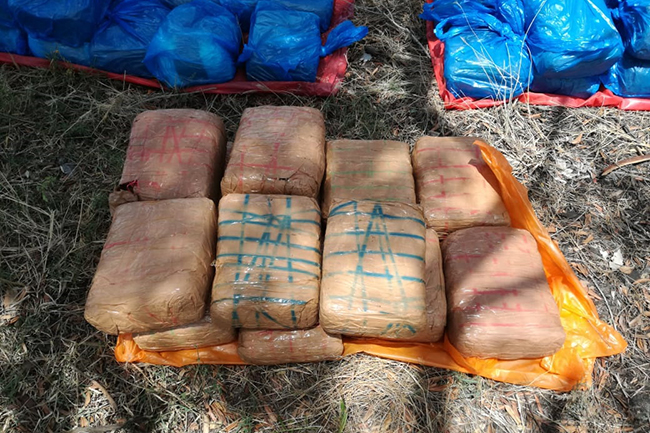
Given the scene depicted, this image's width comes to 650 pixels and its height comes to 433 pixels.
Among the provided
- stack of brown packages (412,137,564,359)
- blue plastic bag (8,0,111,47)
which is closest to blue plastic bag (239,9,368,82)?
blue plastic bag (8,0,111,47)

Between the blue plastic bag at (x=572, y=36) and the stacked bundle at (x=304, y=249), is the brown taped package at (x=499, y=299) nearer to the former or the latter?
the stacked bundle at (x=304, y=249)

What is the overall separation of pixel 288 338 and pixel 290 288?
1.05 ft

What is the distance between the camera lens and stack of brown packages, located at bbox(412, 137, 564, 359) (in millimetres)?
2039

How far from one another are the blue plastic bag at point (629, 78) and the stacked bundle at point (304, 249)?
1622 mm

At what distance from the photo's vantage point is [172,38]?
9.99 feet

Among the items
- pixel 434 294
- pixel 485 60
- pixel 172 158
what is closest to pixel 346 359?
pixel 434 294

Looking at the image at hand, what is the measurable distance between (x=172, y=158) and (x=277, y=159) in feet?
1.69

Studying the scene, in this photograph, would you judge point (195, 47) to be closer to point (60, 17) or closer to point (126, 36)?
point (126, 36)

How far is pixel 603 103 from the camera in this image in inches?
130

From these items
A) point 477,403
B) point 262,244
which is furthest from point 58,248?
point 477,403

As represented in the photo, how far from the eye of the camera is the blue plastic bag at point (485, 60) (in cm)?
314

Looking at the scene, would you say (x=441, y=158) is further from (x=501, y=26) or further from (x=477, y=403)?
(x=501, y=26)

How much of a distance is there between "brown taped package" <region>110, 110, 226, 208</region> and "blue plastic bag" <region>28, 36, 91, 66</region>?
4.17 ft

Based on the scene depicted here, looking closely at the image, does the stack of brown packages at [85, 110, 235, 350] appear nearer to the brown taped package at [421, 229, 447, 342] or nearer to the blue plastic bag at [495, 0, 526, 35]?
the brown taped package at [421, 229, 447, 342]
